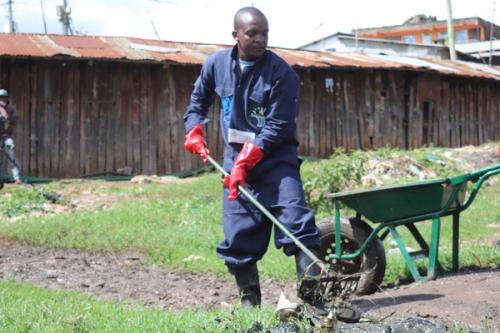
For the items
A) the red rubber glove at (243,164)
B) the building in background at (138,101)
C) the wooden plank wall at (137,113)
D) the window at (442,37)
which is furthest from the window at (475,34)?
the red rubber glove at (243,164)

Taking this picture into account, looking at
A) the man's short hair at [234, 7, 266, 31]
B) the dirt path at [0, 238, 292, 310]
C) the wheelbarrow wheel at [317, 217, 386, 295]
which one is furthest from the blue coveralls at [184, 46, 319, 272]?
the dirt path at [0, 238, 292, 310]

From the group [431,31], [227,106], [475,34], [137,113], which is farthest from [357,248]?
[475,34]

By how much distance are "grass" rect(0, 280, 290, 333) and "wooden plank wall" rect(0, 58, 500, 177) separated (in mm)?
10368

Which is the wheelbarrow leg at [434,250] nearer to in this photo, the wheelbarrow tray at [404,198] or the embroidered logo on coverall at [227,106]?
the wheelbarrow tray at [404,198]

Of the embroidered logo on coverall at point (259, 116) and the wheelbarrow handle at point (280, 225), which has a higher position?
the embroidered logo on coverall at point (259, 116)

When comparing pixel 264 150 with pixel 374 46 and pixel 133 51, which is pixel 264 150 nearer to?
pixel 133 51

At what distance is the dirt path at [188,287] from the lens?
4.44 meters

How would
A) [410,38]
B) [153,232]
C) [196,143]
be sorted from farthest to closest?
1. [410,38]
2. [153,232]
3. [196,143]

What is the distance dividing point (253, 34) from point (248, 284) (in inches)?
60.3

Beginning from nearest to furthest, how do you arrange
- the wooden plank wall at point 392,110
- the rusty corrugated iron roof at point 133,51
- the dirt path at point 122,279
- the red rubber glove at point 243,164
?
1. the red rubber glove at point 243,164
2. the dirt path at point 122,279
3. the rusty corrugated iron roof at point 133,51
4. the wooden plank wall at point 392,110

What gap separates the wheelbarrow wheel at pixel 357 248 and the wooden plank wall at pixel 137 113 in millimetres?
10106

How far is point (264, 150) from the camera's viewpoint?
461 cm

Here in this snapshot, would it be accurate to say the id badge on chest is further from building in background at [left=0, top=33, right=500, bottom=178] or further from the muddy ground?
building in background at [left=0, top=33, right=500, bottom=178]

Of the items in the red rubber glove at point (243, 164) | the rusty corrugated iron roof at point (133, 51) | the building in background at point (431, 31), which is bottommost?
the red rubber glove at point (243, 164)
